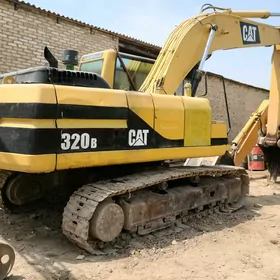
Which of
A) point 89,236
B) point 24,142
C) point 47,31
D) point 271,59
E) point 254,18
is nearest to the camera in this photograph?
point 24,142

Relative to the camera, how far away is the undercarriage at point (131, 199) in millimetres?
3854

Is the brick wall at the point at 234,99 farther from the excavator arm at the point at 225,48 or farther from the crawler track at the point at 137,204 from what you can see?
the crawler track at the point at 137,204

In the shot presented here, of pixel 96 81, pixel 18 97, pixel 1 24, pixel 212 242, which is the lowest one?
pixel 212 242

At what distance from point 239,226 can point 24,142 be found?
10.7ft

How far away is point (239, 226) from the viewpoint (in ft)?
17.1

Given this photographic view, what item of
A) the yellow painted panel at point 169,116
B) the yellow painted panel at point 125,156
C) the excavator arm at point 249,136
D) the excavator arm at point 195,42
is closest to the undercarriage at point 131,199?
the yellow painted panel at point 125,156

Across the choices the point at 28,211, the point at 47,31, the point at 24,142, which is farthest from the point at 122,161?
the point at 47,31

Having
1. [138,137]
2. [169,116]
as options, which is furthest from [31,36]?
[138,137]

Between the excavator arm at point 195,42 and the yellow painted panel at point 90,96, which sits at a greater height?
the excavator arm at point 195,42

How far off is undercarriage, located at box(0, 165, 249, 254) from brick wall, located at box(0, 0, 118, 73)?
4.87 m

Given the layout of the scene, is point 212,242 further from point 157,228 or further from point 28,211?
point 28,211

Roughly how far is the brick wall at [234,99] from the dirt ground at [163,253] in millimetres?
10569

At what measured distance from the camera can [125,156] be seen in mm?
4156

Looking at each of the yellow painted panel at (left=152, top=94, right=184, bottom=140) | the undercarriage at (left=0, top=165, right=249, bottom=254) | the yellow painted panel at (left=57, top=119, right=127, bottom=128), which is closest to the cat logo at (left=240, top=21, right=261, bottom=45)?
the undercarriage at (left=0, top=165, right=249, bottom=254)
